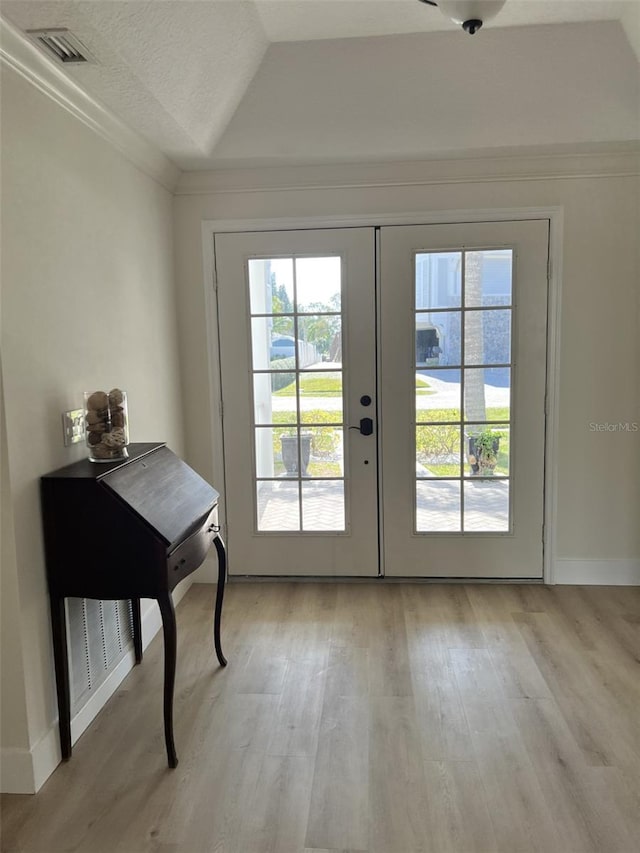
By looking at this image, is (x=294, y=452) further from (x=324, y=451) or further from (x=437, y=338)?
(x=437, y=338)

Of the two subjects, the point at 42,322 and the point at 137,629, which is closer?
the point at 42,322

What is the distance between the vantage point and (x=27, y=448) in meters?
1.90

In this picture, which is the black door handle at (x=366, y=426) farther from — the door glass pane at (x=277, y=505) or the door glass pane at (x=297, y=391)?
the door glass pane at (x=277, y=505)

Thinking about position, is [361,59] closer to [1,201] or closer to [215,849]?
[1,201]

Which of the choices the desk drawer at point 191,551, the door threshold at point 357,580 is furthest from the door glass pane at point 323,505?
the desk drawer at point 191,551

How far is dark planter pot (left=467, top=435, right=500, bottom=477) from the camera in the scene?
133 inches

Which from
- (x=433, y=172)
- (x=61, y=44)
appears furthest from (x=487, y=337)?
(x=61, y=44)

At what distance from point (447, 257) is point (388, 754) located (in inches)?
97.7

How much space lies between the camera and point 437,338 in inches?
130

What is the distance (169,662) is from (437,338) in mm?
2205

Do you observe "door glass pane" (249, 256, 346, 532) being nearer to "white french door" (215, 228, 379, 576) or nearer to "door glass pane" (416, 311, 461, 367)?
"white french door" (215, 228, 379, 576)

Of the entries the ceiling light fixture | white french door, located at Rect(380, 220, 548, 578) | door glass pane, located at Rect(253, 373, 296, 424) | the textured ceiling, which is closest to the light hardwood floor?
white french door, located at Rect(380, 220, 548, 578)

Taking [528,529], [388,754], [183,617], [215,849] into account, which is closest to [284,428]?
[183,617]

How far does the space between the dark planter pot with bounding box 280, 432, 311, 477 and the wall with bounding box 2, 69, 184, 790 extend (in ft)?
3.66
